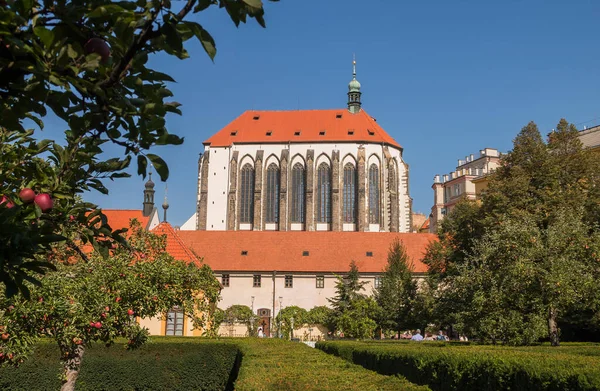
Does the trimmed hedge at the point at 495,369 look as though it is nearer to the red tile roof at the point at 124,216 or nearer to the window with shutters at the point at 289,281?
the window with shutters at the point at 289,281

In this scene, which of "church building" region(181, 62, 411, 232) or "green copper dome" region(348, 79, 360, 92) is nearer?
"church building" region(181, 62, 411, 232)

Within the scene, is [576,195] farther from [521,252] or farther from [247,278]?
[247,278]

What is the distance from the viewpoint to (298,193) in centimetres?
6988

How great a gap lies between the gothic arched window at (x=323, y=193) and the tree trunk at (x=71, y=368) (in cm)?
5472

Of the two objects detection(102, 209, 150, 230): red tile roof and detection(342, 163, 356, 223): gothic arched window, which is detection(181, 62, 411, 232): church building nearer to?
detection(342, 163, 356, 223): gothic arched window

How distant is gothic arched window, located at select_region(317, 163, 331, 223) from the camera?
68.7m

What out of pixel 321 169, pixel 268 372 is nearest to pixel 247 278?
pixel 321 169

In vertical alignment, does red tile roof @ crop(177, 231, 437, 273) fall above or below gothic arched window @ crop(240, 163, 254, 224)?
below

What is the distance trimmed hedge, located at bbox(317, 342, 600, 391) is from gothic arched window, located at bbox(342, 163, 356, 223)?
2106 inches

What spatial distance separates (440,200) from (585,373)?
94336mm

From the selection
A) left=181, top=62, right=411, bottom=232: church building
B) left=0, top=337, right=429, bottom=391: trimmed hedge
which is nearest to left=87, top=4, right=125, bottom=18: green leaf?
left=0, top=337, right=429, bottom=391: trimmed hedge

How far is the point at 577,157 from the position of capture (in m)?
36.7

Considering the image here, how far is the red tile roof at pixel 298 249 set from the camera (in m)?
51.4

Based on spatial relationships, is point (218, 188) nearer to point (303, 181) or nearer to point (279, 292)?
point (303, 181)
